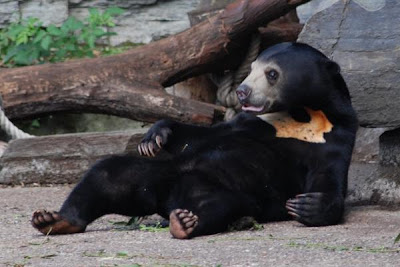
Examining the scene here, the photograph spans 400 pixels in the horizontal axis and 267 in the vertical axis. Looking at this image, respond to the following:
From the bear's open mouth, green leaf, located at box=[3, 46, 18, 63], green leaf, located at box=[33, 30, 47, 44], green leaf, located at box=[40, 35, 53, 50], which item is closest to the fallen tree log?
green leaf, located at box=[40, 35, 53, 50]

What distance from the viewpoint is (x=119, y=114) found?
765 cm

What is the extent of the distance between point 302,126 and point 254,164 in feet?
1.12

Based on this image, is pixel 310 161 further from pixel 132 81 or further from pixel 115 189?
pixel 132 81

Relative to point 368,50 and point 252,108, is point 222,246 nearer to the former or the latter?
point 252,108

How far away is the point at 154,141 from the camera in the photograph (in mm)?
5199

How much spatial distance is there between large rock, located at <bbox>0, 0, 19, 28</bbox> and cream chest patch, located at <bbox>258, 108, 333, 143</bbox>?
4.76m

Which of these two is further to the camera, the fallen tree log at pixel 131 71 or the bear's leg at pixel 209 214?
the fallen tree log at pixel 131 71

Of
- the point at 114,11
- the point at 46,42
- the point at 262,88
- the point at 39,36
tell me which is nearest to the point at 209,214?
the point at 262,88

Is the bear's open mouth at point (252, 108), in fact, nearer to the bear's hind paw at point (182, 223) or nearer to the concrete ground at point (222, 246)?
the concrete ground at point (222, 246)

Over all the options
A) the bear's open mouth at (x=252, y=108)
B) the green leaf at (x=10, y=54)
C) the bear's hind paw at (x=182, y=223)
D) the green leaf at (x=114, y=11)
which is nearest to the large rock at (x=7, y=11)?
the green leaf at (x=10, y=54)

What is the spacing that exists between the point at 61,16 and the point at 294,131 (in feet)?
15.9

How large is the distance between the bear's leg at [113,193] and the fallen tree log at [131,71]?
2.31 m

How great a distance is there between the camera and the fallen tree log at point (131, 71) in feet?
24.6

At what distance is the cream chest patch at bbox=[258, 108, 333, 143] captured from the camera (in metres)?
5.20
